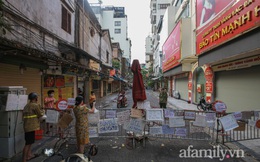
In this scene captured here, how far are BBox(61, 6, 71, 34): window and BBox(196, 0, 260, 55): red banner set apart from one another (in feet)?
31.8

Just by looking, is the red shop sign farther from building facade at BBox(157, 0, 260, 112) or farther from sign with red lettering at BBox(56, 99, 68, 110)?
sign with red lettering at BBox(56, 99, 68, 110)

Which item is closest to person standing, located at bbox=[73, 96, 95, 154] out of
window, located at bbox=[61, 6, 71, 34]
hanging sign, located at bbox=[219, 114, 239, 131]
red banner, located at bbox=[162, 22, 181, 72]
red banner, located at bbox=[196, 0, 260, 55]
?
hanging sign, located at bbox=[219, 114, 239, 131]

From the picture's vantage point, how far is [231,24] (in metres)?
8.12

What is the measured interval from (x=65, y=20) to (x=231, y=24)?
10501 millimetres

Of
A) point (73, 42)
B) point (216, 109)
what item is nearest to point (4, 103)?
point (216, 109)

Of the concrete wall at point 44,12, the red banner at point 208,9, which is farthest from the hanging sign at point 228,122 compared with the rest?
the concrete wall at point 44,12

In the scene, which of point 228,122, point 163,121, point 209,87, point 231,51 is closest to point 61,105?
point 163,121

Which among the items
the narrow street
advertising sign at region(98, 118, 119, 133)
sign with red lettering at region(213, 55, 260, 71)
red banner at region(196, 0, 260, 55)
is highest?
red banner at region(196, 0, 260, 55)

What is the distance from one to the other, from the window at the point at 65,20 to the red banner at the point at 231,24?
9.69m

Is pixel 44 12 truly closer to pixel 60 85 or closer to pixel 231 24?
pixel 60 85

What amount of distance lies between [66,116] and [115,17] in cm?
6366

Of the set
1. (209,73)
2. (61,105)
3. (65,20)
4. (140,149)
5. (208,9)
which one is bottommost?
(140,149)

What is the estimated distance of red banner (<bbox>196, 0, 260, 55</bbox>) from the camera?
21.3 ft

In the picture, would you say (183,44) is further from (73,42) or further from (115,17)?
(115,17)
